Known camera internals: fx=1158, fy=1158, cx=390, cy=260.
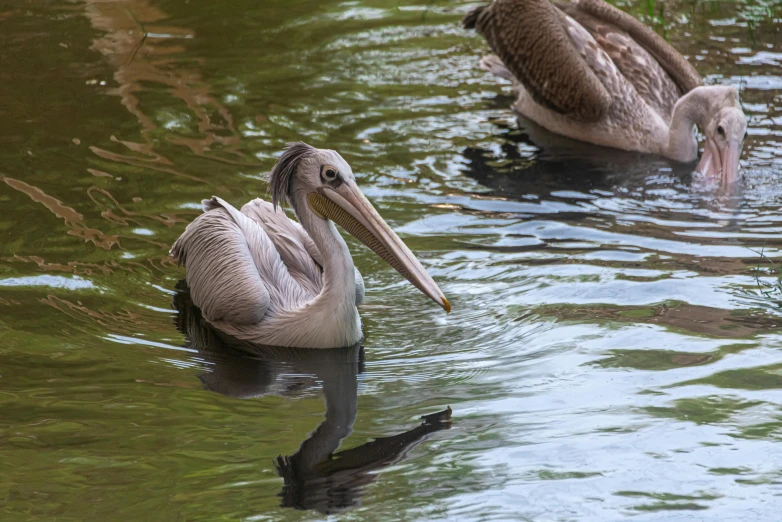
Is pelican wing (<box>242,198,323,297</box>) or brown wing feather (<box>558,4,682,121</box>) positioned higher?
brown wing feather (<box>558,4,682,121</box>)

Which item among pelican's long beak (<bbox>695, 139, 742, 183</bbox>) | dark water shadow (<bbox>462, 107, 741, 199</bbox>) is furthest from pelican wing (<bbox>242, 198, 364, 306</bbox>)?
pelican's long beak (<bbox>695, 139, 742, 183</bbox>)

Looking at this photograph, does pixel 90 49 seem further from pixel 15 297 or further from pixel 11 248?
pixel 15 297

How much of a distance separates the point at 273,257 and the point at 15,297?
114cm

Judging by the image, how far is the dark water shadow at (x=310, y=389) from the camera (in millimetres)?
3486

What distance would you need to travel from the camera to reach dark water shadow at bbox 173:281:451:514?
349cm

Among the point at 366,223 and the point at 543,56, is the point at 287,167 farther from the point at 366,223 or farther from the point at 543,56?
the point at 543,56

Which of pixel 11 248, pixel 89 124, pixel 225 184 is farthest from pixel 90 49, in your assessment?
pixel 11 248

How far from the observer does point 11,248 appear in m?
5.54

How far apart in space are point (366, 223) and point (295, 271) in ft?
2.23

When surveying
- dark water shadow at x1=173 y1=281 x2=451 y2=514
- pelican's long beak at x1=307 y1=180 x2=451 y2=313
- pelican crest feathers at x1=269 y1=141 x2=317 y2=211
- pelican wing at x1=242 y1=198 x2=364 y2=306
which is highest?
pelican crest feathers at x1=269 y1=141 x2=317 y2=211

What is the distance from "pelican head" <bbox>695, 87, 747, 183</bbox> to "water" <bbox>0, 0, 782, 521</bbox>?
7.7 inches

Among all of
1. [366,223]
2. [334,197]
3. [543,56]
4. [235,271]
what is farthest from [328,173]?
[543,56]

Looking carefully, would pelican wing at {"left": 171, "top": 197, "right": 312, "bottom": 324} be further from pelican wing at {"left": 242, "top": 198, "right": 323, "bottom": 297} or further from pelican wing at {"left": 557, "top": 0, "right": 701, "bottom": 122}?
pelican wing at {"left": 557, "top": 0, "right": 701, "bottom": 122}

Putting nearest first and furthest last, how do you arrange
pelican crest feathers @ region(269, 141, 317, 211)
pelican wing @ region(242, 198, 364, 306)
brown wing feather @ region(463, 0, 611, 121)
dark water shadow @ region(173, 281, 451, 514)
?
dark water shadow @ region(173, 281, 451, 514) → pelican crest feathers @ region(269, 141, 317, 211) → pelican wing @ region(242, 198, 364, 306) → brown wing feather @ region(463, 0, 611, 121)
